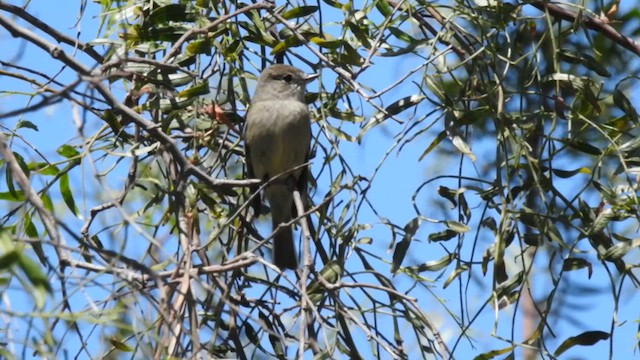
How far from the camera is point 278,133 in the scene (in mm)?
4746

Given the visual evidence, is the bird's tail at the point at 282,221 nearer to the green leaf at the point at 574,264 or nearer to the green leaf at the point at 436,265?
the green leaf at the point at 436,265

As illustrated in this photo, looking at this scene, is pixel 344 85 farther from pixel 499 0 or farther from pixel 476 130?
pixel 476 130

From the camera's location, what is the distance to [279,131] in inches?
187

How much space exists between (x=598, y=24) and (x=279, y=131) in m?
1.85

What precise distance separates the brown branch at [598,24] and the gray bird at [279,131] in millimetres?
1421

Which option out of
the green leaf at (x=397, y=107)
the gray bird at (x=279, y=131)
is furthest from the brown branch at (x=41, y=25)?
the gray bird at (x=279, y=131)

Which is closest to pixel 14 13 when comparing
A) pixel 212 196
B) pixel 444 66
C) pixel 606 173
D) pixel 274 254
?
pixel 212 196

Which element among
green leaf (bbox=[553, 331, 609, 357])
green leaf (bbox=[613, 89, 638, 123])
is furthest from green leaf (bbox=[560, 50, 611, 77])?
green leaf (bbox=[553, 331, 609, 357])

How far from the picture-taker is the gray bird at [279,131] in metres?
A: 4.57

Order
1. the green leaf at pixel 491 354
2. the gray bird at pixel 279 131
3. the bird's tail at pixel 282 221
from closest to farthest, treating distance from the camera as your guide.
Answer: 1. the green leaf at pixel 491 354
2. the bird's tail at pixel 282 221
3. the gray bird at pixel 279 131

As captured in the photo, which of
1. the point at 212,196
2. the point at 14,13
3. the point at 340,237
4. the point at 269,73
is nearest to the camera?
the point at 14,13

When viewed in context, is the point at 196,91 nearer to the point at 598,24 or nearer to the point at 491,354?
the point at 491,354

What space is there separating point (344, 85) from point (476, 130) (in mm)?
1055

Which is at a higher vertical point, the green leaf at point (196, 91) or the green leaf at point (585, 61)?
the green leaf at point (196, 91)
